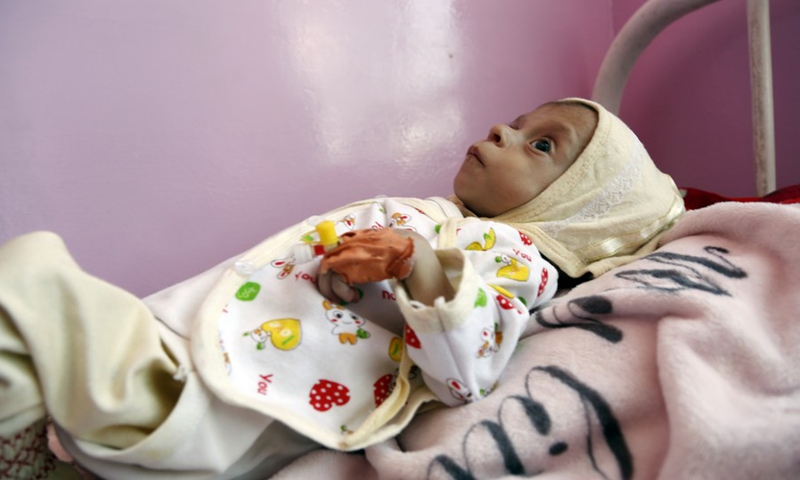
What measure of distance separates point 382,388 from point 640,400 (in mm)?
269

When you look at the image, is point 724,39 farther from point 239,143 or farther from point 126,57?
point 126,57

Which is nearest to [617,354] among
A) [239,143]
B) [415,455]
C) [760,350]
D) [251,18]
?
[760,350]

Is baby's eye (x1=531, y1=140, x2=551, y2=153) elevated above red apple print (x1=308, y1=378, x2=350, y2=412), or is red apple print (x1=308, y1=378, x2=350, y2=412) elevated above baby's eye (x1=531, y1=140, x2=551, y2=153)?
baby's eye (x1=531, y1=140, x2=551, y2=153)

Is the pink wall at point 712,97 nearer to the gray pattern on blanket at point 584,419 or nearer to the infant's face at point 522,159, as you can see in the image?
the infant's face at point 522,159

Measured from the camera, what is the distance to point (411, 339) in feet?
1.92

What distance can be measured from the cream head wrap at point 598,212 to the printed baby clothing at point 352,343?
0.18 meters

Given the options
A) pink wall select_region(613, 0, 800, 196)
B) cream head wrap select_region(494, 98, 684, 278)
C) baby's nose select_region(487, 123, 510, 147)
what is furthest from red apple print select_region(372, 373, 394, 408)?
pink wall select_region(613, 0, 800, 196)

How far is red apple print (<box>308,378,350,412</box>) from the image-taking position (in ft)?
1.91

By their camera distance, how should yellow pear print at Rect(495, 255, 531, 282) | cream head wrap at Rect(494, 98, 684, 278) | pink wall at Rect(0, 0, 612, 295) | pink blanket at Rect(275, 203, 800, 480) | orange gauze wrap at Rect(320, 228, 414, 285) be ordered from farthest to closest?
pink wall at Rect(0, 0, 612, 295), cream head wrap at Rect(494, 98, 684, 278), yellow pear print at Rect(495, 255, 531, 282), orange gauze wrap at Rect(320, 228, 414, 285), pink blanket at Rect(275, 203, 800, 480)

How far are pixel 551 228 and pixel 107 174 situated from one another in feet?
2.69

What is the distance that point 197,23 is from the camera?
110 cm

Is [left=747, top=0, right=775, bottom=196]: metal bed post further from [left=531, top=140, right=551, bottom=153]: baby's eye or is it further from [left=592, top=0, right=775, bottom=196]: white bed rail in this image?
[left=531, top=140, right=551, bottom=153]: baby's eye

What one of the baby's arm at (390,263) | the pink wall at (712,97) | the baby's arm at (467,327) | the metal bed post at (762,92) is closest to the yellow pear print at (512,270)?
the baby's arm at (467,327)

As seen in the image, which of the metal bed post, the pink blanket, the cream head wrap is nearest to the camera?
the pink blanket
